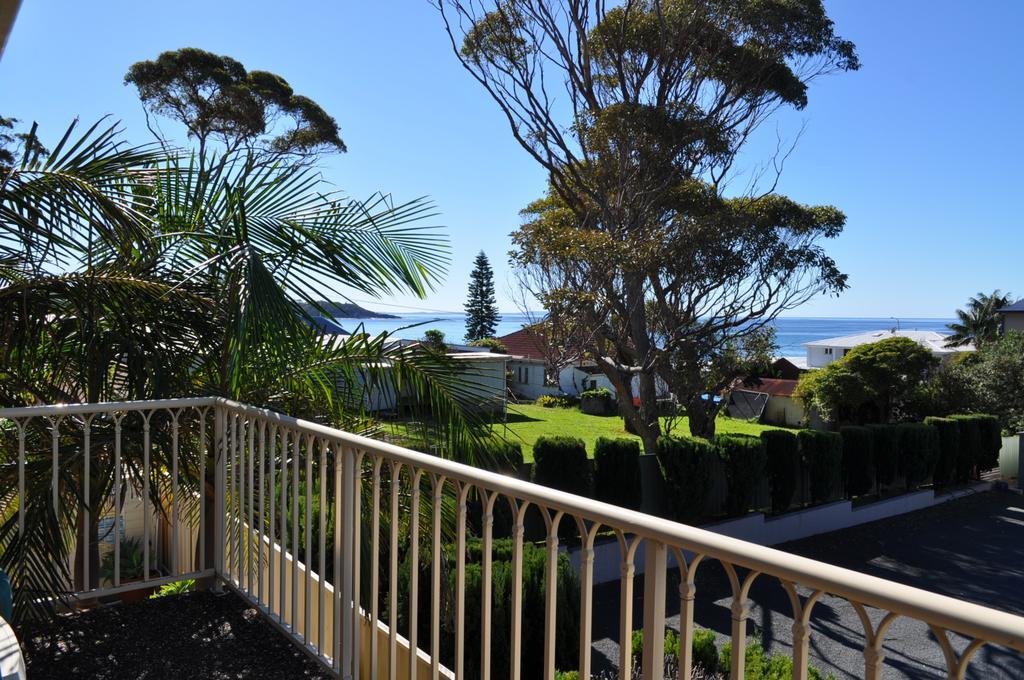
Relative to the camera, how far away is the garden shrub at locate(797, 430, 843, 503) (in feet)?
36.9

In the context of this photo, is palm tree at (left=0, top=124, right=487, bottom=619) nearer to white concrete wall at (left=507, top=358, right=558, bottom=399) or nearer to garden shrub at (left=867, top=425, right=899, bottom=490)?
garden shrub at (left=867, top=425, right=899, bottom=490)

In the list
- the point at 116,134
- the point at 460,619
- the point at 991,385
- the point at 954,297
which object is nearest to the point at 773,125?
the point at 991,385

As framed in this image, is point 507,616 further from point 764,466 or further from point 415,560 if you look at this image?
point 764,466

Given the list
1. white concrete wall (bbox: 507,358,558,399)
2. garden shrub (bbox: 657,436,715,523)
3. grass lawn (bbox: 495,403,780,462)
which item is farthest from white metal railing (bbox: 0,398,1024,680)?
white concrete wall (bbox: 507,358,558,399)

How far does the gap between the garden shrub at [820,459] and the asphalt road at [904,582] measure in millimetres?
693

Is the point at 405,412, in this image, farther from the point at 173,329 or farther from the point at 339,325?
the point at 173,329

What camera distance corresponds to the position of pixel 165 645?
2.48m

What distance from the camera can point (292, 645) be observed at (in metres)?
2.49

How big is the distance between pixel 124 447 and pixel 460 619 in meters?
2.07

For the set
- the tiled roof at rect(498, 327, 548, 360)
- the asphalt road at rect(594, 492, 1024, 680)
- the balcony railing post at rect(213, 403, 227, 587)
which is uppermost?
the tiled roof at rect(498, 327, 548, 360)

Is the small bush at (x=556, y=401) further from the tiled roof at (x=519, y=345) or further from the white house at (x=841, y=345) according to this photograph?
the white house at (x=841, y=345)

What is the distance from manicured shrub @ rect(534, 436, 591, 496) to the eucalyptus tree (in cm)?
383

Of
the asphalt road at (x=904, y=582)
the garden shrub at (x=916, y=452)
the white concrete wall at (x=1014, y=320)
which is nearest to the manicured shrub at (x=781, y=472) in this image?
the asphalt road at (x=904, y=582)

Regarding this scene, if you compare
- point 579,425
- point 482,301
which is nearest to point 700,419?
point 579,425
